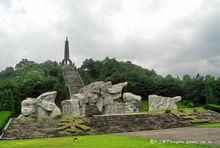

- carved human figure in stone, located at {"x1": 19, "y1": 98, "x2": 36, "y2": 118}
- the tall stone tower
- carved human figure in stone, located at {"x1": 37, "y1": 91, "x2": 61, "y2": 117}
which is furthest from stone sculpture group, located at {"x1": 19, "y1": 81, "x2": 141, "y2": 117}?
the tall stone tower

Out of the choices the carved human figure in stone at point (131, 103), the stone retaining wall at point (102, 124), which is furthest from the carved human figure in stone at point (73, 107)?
the carved human figure in stone at point (131, 103)

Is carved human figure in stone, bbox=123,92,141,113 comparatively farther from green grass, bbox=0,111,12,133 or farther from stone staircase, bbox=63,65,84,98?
green grass, bbox=0,111,12,133

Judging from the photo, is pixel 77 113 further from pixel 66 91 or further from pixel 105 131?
pixel 66 91

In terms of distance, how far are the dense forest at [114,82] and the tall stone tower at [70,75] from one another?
1.23 metres

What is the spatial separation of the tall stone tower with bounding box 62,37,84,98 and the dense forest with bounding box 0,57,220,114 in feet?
4.05

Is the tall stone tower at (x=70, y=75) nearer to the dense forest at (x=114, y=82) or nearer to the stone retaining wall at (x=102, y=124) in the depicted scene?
the dense forest at (x=114, y=82)

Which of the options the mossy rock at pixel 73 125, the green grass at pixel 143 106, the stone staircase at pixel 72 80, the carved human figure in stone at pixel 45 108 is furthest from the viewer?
the green grass at pixel 143 106

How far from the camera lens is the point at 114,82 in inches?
2404

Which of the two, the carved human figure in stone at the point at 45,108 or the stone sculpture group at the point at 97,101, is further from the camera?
the stone sculpture group at the point at 97,101

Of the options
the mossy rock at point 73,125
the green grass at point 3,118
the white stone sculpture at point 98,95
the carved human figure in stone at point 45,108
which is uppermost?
the white stone sculpture at point 98,95

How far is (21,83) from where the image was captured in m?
50.9

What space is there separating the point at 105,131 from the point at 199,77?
40.7m

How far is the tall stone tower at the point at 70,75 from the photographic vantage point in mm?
50763

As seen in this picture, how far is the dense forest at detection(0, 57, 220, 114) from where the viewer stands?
161ft
